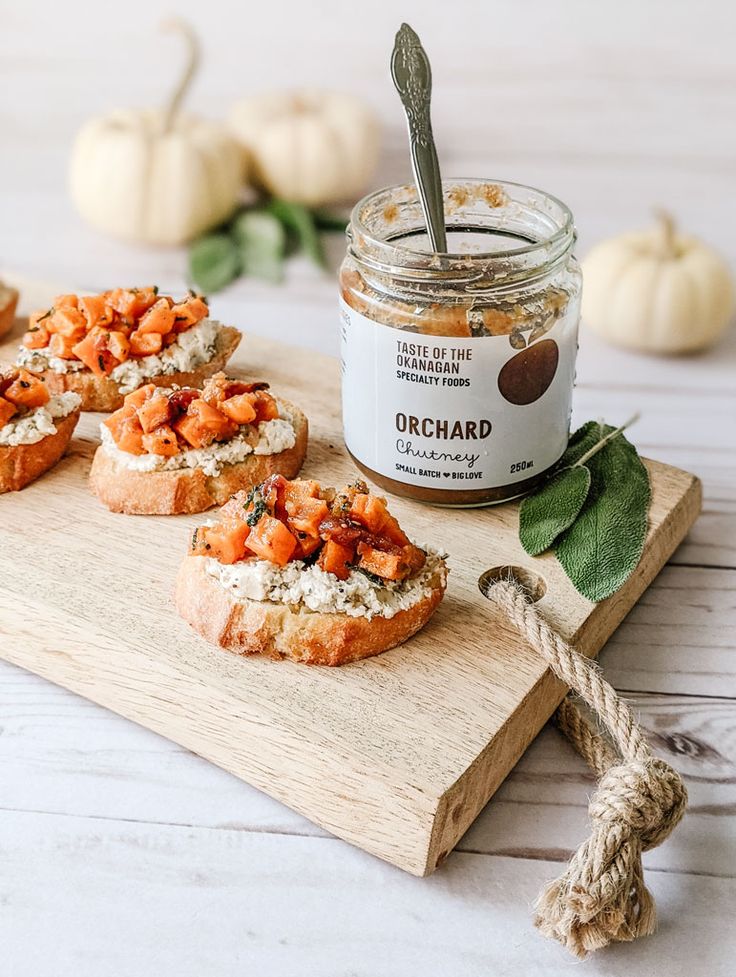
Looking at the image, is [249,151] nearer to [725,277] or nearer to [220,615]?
[725,277]

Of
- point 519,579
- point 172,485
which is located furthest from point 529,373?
point 172,485

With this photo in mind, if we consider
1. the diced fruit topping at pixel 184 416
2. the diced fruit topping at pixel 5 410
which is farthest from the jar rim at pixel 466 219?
the diced fruit topping at pixel 5 410

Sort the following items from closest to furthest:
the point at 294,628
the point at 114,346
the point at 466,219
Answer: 1. the point at 294,628
2. the point at 466,219
3. the point at 114,346

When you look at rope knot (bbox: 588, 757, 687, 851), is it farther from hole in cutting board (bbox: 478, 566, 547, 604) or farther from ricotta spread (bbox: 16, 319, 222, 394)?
ricotta spread (bbox: 16, 319, 222, 394)

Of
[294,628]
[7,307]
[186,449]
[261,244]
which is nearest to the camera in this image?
[294,628]

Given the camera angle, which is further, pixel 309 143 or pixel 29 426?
pixel 309 143

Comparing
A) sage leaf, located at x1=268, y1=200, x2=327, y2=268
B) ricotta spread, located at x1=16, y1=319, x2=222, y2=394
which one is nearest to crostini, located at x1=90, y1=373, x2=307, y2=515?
ricotta spread, located at x1=16, y1=319, x2=222, y2=394

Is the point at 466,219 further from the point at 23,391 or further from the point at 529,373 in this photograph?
the point at 23,391
